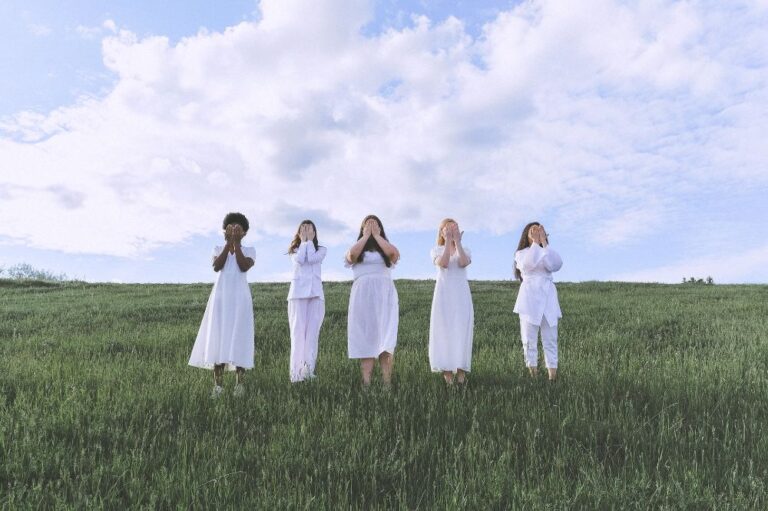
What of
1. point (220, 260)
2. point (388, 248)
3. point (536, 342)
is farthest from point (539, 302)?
point (220, 260)

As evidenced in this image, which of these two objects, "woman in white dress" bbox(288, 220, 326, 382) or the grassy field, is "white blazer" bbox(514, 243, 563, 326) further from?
"woman in white dress" bbox(288, 220, 326, 382)

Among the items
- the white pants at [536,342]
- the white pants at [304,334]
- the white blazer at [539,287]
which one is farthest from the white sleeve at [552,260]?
the white pants at [304,334]

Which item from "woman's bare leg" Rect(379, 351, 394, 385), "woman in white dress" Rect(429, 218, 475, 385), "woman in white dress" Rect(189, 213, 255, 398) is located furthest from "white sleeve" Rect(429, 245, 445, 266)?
"woman in white dress" Rect(189, 213, 255, 398)

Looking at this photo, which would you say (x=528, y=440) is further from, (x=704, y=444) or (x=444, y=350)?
(x=444, y=350)

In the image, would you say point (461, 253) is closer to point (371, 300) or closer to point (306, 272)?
point (371, 300)

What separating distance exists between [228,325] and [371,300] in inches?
87.8

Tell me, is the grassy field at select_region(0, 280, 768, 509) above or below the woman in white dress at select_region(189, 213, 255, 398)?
below

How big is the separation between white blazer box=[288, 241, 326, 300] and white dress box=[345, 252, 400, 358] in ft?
3.93

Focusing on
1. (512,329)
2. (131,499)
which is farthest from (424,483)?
(512,329)

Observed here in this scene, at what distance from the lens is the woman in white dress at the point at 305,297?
899 centimetres

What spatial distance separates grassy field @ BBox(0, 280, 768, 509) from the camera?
443 centimetres

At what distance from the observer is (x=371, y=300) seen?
8.15 m

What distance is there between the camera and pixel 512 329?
15422 millimetres

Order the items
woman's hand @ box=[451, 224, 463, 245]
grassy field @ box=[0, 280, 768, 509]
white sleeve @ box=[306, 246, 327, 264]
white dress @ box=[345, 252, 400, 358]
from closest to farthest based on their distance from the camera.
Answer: grassy field @ box=[0, 280, 768, 509] < white dress @ box=[345, 252, 400, 358] < woman's hand @ box=[451, 224, 463, 245] < white sleeve @ box=[306, 246, 327, 264]
